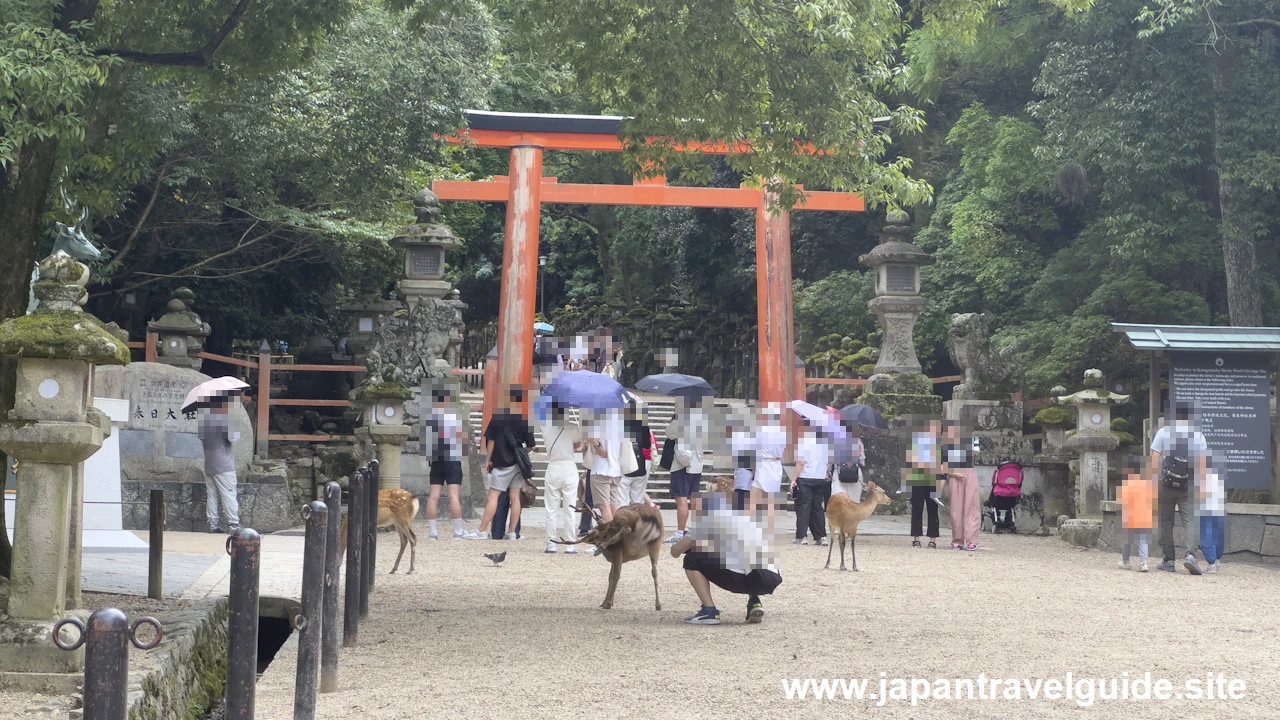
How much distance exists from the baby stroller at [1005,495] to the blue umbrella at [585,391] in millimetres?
5330

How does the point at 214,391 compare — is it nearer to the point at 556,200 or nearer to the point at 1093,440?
the point at 556,200

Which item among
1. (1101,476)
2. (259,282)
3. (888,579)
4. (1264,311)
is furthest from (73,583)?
(1264,311)

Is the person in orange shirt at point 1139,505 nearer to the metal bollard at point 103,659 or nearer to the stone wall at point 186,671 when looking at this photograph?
the stone wall at point 186,671

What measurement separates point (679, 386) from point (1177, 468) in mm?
4650

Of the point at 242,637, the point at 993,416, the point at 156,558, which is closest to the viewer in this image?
the point at 242,637

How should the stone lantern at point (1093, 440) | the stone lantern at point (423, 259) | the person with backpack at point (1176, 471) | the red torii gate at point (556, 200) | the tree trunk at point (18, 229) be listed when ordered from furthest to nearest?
the red torii gate at point (556, 200) → the stone lantern at point (423, 259) → the stone lantern at point (1093, 440) → the person with backpack at point (1176, 471) → the tree trunk at point (18, 229)

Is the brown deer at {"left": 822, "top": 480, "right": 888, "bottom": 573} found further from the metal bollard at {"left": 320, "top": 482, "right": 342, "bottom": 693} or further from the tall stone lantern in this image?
the tall stone lantern

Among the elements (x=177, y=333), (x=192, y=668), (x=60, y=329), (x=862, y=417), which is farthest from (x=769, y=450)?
(x=177, y=333)

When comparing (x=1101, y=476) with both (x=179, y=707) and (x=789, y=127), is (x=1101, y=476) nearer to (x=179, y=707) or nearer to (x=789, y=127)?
(x=789, y=127)

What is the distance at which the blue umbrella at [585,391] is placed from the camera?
36.3ft

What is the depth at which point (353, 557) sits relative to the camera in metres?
6.29

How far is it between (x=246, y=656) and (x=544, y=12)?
5302 millimetres

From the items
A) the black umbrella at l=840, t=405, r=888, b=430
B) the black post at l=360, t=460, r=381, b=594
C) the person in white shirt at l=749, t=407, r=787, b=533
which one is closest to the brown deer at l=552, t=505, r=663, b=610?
the black post at l=360, t=460, r=381, b=594

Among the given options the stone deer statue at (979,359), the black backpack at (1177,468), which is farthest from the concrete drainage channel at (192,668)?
the stone deer statue at (979,359)
